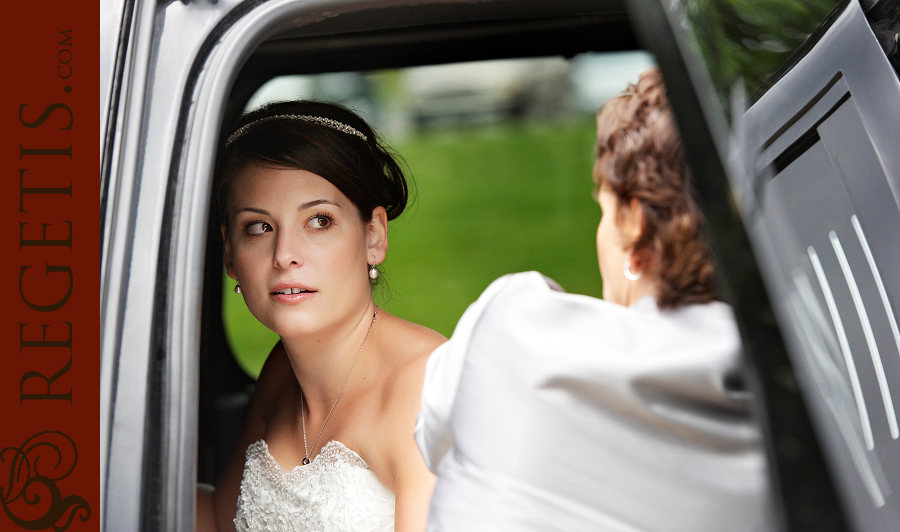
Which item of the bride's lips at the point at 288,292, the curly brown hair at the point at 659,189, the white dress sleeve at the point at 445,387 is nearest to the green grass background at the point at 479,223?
the bride's lips at the point at 288,292

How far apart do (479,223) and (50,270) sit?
1241 millimetres

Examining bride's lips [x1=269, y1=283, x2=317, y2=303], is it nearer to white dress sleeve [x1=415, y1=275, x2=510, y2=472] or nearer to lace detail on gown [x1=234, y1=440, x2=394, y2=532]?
lace detail on gown [x1=234, y1=440, x2=394, y2=532]

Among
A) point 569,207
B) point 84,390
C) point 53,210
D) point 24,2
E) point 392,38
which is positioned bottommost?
point 84,390

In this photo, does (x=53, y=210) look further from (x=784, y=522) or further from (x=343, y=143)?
(x=784, y=522)

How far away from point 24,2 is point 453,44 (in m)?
0.81

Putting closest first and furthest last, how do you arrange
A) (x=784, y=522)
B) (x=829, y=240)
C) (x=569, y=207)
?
(x=784, y=522), (x=829, y=240), (x=569, y=207)

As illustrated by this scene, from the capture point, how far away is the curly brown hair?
964 millimetres

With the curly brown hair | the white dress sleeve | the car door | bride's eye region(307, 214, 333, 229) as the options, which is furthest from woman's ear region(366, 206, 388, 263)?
the car door

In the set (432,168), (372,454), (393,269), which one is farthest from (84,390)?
(432,168)

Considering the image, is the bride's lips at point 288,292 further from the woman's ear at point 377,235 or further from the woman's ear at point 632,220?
the woman's ear at point 632,220

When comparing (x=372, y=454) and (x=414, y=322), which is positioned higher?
(x=414, y=322)

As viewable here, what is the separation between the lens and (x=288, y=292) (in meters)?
1.50

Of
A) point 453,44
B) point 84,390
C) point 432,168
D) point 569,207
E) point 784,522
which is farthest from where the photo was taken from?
point 432,168

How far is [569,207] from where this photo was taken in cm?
176
